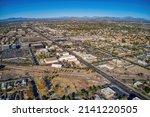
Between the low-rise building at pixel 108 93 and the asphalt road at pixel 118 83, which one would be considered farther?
the asphalt road at pixel 118 83

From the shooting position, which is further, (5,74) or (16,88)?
(5,74)

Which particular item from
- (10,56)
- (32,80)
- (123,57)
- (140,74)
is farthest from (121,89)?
(10,56)

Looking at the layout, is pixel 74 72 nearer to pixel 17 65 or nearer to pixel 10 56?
pixel 17 65

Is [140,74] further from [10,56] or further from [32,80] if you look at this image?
[10,56]

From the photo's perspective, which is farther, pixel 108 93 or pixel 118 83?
pixel 118 83

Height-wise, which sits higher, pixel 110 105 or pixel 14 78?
pixel 110 105

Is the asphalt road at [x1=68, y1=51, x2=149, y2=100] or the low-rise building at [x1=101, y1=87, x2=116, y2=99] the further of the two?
the asphalt road at [x1=68, y1=51, x2=149, y2=100]

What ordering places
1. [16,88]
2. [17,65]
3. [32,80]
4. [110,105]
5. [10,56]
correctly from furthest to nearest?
[10,56] → [17,65] → [32,80] → [16,88] → [110,105]

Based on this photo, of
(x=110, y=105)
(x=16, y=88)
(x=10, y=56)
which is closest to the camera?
(x=110, y=105)

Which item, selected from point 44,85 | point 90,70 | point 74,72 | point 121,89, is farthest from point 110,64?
point 44,85
